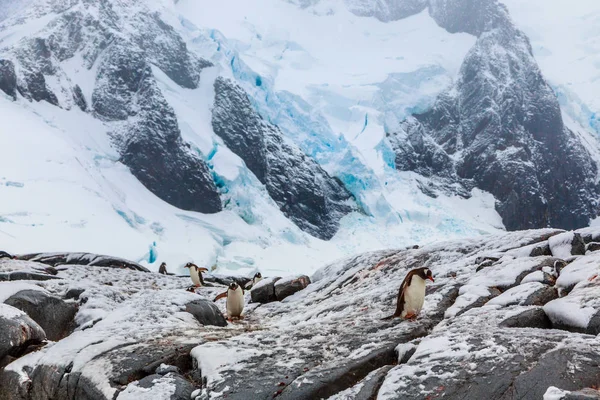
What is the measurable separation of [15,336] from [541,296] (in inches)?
286

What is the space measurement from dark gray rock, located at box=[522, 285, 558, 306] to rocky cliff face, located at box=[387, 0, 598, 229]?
92.7 metres

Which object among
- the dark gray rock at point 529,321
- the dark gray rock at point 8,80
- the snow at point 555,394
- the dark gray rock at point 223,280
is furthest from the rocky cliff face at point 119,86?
the snow at point 555,394

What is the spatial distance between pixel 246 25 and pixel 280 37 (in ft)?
20.0

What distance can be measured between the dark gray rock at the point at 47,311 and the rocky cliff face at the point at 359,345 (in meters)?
0.03

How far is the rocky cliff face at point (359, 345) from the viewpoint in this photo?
182 inches

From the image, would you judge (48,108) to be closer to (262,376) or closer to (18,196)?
(18,196)

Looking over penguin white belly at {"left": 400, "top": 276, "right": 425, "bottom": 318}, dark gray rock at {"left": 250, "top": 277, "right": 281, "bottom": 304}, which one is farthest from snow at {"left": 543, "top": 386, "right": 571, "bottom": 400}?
dark gray rock at {"left": 250, "top": 277, "right": 281, "bottom": 304}

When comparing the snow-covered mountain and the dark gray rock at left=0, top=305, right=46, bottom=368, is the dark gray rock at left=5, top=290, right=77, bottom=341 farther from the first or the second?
the snow-covered mountain

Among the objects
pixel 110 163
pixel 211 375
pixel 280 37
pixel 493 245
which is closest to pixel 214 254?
pixel 110 163

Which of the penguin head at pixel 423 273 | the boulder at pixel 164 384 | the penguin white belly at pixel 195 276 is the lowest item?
the penguin white belly at pixel 195 276

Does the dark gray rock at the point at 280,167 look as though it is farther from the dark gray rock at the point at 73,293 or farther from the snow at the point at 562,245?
the snow at the point at 562,245

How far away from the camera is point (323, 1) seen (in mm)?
118875

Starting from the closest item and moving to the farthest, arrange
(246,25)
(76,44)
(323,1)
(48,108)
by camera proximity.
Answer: (48,108) < (76,44) < (246,25) < (323,1)

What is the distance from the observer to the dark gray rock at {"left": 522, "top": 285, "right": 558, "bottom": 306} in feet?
21.6
